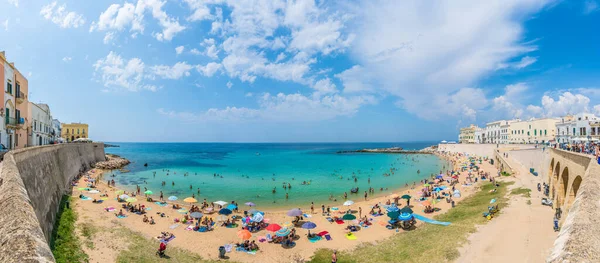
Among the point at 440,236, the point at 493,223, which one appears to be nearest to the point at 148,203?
the point at 440,236

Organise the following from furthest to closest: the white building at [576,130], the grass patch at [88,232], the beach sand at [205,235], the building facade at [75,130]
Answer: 1. the building facade at [75,130]
2. the white building at [576,130]
3. the beach sand at [205,235]
4. the grass patch at [88,232]

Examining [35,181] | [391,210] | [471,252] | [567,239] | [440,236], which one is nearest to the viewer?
[567,239]

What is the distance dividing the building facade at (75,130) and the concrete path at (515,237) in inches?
4114

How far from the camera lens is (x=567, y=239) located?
539 cm

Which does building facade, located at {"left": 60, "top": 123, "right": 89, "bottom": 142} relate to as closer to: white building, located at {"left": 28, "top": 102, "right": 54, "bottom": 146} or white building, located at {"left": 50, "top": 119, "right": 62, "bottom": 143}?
white building, located at {"left": 50, "top": 119, "right": 62, "bottom": 143}

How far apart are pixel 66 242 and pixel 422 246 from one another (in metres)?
20.1

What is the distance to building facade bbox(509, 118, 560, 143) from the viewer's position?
187ft

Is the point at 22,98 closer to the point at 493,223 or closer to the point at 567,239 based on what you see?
the point at 567,239

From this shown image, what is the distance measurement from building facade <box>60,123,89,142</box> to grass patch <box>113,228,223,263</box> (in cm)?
8683

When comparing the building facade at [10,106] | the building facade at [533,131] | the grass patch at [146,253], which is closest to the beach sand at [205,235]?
the grass patch at [146,253]

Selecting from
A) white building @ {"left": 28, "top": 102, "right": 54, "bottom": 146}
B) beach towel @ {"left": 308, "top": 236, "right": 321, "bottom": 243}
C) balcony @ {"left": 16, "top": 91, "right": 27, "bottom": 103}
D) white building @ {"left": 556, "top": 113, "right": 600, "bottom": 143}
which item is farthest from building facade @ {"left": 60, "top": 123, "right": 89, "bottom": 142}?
white building @ {"left": 556, "top": 113, "right": 600, "bottom": 143}

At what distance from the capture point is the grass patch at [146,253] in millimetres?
15414

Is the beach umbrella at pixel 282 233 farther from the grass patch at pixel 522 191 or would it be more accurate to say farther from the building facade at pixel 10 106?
the building facade at pixel 10 106

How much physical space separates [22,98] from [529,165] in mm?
63522
